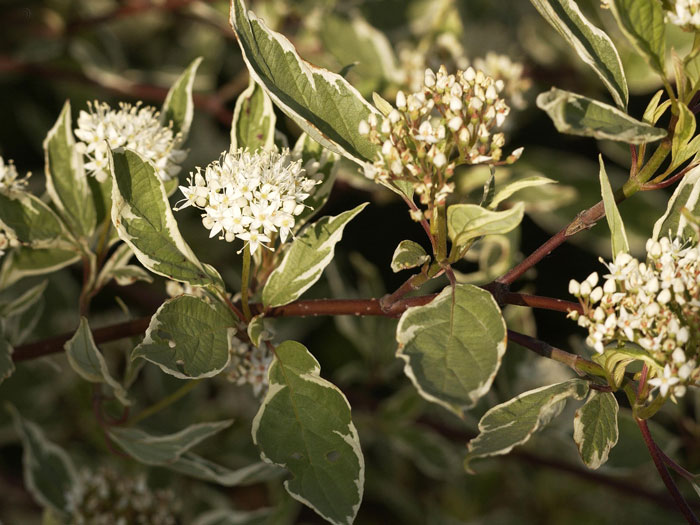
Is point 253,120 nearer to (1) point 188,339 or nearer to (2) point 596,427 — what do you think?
(1) point 188,339

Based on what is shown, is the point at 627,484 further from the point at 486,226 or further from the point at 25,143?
the point at 25,143

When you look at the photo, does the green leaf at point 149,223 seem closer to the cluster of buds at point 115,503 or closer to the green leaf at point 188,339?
the green leaf at point 188,339

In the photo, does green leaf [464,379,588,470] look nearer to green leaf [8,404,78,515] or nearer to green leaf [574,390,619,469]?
green leaf [574,390,619,469]

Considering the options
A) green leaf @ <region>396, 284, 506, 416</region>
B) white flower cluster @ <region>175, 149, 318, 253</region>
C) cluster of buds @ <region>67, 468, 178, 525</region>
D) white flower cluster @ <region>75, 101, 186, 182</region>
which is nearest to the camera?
green leaf @ <region>396, 284, 506, 416</region>

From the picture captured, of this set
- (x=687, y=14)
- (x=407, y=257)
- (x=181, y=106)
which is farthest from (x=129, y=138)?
(x=687, y=14)

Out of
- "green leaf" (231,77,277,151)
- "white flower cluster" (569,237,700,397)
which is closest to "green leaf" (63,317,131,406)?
"green leaf" (231,77,277,151)

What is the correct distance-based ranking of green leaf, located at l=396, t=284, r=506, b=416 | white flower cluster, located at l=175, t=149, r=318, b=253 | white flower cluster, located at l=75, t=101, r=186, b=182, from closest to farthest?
green leaf, located at l=396, t=284, r=506, b=416, white flower cluster, located at l=175, t=149, r=318, b=253, white flower cluster, located at l=75, t=101, r=186, b=182
